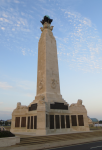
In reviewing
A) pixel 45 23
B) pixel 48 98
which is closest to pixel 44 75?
pixel 48 98

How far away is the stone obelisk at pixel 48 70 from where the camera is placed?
26.9 meters

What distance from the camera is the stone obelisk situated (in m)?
26.9

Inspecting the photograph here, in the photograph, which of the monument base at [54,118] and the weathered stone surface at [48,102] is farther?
the monument base at [54,118]

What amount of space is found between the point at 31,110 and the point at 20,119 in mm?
3654

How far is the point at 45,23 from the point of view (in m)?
36.0

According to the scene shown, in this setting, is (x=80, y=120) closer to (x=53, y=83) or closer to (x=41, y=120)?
(x=41, y=120)

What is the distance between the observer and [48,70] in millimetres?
28844

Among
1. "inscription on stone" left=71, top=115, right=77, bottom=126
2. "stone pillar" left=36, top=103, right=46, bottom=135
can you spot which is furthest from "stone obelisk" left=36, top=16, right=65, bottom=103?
"inscription on stone" left=71, top=115, right=77, bottom=126

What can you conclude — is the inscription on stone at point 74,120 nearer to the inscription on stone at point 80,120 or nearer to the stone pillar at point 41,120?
the inscription on stone at point 80,120

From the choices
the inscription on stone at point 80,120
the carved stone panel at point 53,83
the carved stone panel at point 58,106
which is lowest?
the inscription on stone at point 80,120

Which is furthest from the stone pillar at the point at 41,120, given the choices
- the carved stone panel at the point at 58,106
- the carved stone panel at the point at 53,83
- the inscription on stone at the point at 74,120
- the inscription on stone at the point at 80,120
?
the inscription on stone at the point at 80,120

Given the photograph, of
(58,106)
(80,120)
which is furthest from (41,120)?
(80,120)

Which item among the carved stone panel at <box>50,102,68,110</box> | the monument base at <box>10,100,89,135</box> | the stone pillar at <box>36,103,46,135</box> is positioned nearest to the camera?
the stone pillar at <box>36,103,46,135</box>

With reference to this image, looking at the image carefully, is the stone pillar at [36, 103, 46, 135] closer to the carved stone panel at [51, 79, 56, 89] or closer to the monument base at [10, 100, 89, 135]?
the monument base at [10, 100, 89, 135]
